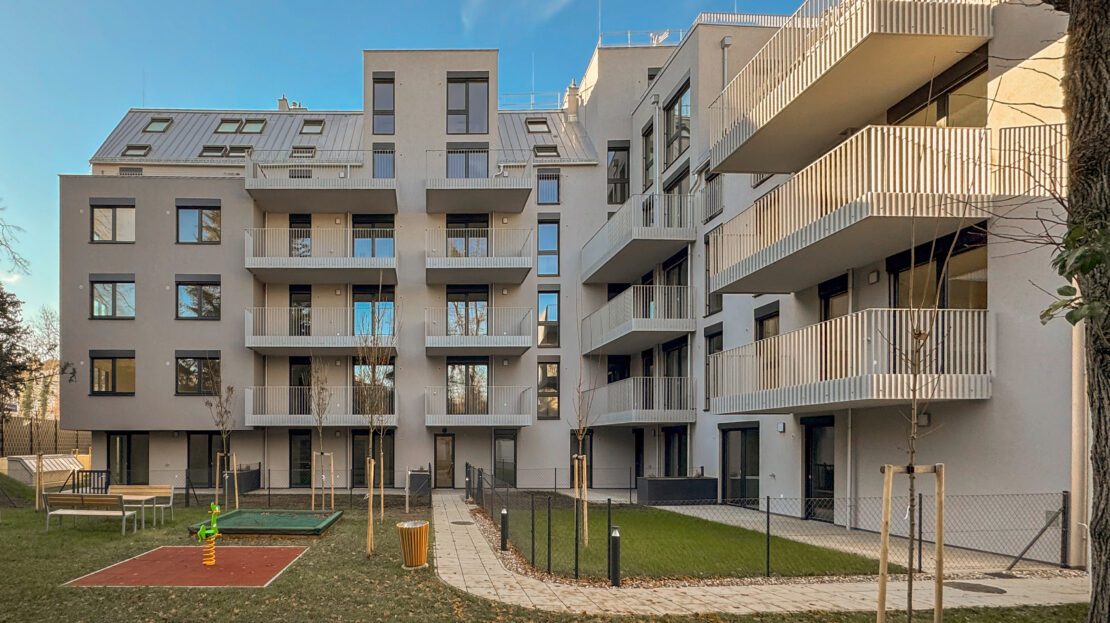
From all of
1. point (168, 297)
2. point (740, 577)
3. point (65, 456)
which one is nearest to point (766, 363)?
point (740, 577)

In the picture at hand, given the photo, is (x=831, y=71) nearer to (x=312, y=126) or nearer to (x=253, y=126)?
(x=312, y=126)

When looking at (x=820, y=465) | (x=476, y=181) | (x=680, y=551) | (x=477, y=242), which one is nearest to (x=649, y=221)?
(x=476, y=181)

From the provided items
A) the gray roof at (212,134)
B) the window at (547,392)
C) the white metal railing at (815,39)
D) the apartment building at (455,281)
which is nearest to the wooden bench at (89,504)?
the apartment building at (455,281)

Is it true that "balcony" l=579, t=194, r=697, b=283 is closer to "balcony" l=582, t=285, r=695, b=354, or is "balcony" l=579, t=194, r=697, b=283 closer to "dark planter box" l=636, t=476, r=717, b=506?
"balcony" l=582, t=285, r=695, b=354

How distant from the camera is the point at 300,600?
30.1 ft

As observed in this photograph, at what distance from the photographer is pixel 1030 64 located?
11.6 metres

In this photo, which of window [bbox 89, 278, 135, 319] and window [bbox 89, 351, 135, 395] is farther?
window [bbox 89, 278, 135, 319]

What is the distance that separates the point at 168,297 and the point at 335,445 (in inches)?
307

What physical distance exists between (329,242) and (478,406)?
26.7 feet

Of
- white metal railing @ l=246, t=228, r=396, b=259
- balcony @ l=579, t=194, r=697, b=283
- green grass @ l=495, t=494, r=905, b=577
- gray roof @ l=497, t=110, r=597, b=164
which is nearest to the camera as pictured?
green grass @ l=495, t=494, r=905, b=577

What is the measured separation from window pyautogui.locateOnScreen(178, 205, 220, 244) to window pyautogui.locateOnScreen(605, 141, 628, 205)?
14232 mm

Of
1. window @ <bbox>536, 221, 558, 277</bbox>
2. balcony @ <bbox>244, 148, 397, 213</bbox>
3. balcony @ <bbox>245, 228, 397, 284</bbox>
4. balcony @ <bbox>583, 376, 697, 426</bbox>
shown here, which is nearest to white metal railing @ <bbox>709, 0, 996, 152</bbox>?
balcony @ <bbox>583, 376, 697, 426</bbox>

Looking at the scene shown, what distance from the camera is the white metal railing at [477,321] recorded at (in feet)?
93.0

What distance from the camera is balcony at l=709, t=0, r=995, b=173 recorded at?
12.1 m
